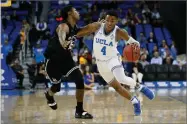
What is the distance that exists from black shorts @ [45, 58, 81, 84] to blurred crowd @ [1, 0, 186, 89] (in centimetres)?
686

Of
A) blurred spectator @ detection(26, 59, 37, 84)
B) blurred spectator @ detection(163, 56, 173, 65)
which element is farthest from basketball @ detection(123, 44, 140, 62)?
blurred spectator @ detection(163, 56, 173, 65)

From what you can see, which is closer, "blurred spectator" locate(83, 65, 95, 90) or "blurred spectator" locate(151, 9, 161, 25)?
"blurred spectator" locate(83, 65, 95, 90)

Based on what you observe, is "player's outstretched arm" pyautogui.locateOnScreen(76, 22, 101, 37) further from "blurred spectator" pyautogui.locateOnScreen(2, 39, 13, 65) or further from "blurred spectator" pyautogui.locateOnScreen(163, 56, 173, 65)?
"blurred spectator" pyautogui.locateOnScreen(163, 56, 173, 65)

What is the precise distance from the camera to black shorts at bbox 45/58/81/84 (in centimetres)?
691

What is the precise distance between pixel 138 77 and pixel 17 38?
5815 millimetres

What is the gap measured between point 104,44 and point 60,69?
870 mm

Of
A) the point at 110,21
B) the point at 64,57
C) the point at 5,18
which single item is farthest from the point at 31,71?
the point at 110,21

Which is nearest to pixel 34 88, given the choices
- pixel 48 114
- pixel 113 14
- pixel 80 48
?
pixel 80 48

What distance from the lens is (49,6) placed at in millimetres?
21156

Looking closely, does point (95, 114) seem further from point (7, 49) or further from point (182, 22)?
point (182, 22)

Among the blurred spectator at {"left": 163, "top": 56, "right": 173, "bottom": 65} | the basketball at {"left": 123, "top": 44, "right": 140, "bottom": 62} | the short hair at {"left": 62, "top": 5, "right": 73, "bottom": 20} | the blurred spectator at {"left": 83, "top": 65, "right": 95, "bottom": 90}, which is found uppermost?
the short hair at {"left": 62, "top": 5, "right": 73, "bottom": 20}

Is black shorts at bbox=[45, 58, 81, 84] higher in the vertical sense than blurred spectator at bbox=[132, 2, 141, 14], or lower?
lower

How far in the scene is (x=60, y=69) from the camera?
22.9 feet

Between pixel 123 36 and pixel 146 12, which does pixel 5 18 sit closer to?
pixel 146 12
